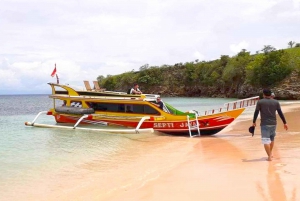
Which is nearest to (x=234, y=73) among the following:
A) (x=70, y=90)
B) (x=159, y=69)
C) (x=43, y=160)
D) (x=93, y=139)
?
(x=159, y=69)

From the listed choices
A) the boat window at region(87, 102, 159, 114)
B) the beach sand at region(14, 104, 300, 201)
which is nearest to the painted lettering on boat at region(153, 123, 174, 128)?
the boat window at region(87, 102, 159, 114)

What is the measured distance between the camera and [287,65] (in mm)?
56188

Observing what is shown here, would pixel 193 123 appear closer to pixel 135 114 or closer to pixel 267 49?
pixel 135 114

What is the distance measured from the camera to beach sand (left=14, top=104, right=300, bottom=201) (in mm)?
6133

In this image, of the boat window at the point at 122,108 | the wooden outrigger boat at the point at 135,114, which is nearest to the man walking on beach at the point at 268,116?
the wooden outrigger boat at the point at 135,114

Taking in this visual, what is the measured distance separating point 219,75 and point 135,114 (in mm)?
59858

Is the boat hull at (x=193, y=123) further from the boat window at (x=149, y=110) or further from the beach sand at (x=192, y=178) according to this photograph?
the beach sand at (x=192, y=178)

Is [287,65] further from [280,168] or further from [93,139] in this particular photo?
[280,168]

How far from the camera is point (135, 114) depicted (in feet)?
60.8

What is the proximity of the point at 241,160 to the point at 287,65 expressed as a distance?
169 feet

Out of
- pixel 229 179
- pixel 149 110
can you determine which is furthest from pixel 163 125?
pixel 229 179

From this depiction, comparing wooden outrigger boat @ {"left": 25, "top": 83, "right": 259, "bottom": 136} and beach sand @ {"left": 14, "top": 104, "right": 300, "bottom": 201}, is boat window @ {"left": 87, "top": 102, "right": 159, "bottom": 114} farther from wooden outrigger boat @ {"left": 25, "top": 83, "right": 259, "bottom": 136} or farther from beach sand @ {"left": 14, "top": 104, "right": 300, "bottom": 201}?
beach sand @ {"left": 14, "top": 104, "right": 300, "bottom": 201}

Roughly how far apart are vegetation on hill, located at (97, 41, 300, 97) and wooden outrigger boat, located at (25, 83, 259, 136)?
42.0 metres

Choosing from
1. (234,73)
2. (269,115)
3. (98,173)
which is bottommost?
(98,173)
